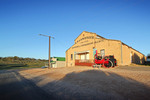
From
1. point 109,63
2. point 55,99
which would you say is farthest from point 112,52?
point 55,99

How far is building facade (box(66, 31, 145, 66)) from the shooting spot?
1773 centimetres

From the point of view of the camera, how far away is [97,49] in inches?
850

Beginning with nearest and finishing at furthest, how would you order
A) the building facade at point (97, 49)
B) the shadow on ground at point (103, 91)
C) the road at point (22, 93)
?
the shadow on ground at point (103, 91) < the road at point (22, 93) < the building facade at point (97, 49)

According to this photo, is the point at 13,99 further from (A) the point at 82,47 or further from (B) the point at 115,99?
(A) the point at 82,47

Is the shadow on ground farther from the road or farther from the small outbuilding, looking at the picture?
the small outbuilding

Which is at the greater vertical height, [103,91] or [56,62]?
[103,91]

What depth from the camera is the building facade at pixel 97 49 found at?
698 inches

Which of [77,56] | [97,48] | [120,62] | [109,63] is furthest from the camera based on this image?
[77,56]

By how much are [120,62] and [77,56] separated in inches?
534

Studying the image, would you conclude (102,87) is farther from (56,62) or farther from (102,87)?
(56,62)

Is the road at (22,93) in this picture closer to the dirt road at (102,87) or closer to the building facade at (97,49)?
the dirt road at (102,87)

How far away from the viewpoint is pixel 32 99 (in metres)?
4.05

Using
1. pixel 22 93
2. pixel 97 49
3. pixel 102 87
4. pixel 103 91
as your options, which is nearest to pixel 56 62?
pixel 97 49

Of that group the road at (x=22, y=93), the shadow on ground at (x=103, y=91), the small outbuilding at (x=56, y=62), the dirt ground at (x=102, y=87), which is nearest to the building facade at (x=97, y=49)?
the small outbuilding at (x=56, y=62)
